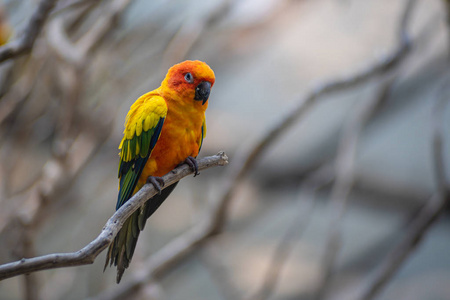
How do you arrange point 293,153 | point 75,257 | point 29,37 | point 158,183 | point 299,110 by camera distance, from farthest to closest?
1. point 293,153
2. point 299,110
3. point 29,37
4. point 158,183
5. point 75,257

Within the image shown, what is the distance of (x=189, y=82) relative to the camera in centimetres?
120

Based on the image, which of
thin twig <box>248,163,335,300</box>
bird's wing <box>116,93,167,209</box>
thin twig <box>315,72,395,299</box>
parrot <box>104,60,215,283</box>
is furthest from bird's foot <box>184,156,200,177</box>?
thin twig <box>248,163,335,300</box>

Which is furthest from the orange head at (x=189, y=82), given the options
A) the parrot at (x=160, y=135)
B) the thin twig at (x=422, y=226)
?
the thin twig at (x=422, y=226)

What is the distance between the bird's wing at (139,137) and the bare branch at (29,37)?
2.50 ft

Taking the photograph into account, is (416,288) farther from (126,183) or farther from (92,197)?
(126,183)

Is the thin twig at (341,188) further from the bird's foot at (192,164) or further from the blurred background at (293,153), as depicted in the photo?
the bird's foot at (192,164)

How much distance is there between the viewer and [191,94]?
1243 mm

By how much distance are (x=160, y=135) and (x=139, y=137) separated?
5.1 inches

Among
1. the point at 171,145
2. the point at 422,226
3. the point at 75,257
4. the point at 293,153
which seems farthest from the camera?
the point at 293,153

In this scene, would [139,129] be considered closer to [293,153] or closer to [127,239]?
[127,239]

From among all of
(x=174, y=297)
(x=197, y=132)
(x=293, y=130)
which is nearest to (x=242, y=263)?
(x=174, y=297)

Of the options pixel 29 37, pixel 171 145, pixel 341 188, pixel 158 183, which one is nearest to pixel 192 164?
pixel 171 145

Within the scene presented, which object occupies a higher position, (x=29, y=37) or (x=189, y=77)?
(x=29, y=37)

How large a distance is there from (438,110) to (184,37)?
10.5 feet
